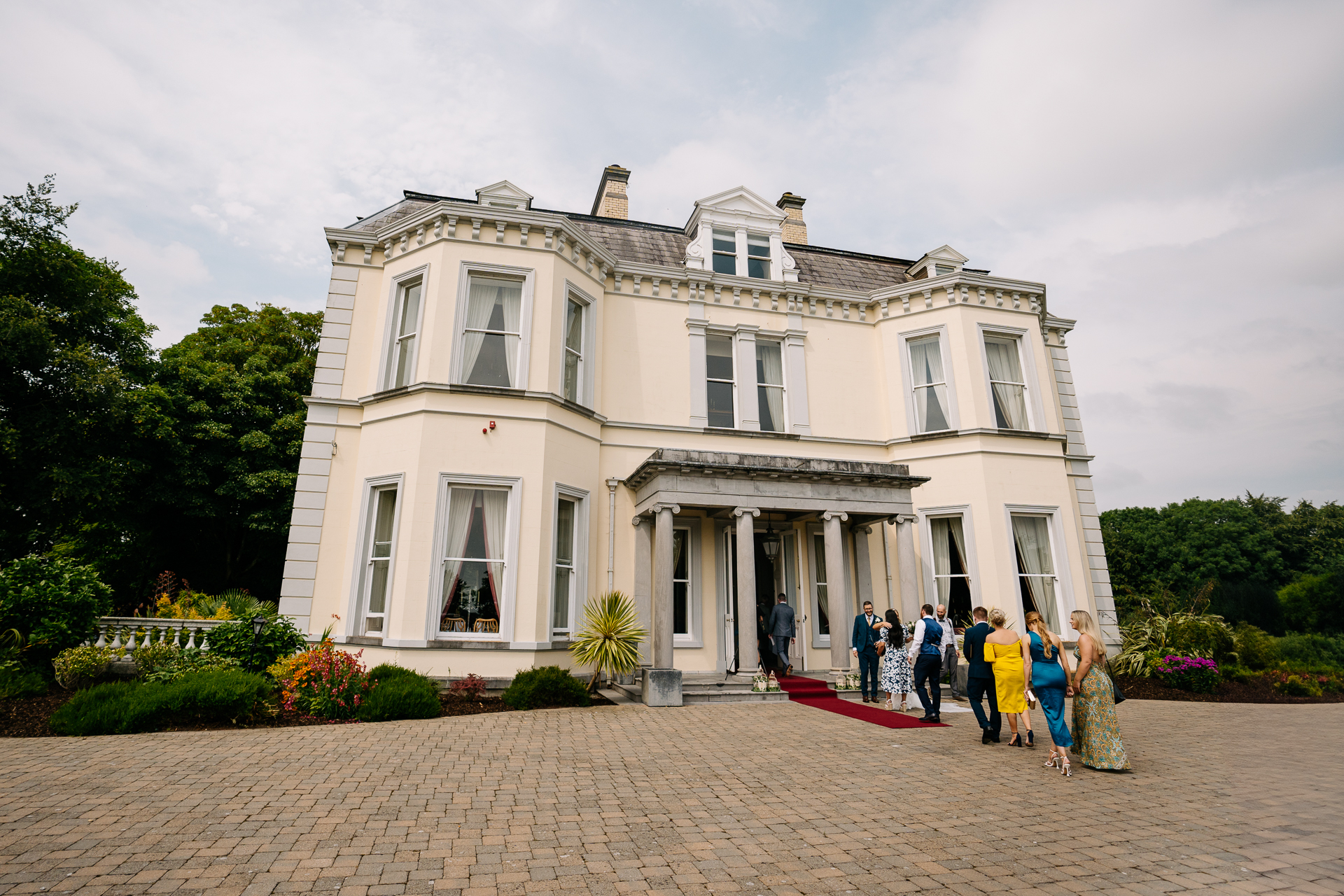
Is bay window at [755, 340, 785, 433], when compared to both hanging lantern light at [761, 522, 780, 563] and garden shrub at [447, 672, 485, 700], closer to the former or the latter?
hanging lantern light at [761, 522, 780, 563]

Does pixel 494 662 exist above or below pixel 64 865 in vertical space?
above

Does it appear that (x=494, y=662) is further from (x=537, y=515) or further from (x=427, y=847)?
(x=427, y=847)

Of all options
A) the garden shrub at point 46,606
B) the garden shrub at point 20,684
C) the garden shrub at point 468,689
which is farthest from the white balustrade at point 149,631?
the garden shrub at point 468,689

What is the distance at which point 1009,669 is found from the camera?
26.8 feet

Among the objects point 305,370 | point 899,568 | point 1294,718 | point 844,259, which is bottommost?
point 1294,718

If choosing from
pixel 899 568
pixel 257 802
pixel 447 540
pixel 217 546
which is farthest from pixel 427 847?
pixel 217 546

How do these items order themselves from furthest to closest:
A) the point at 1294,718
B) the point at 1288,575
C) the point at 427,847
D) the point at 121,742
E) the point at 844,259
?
the point at 1288,575
the point at 844,259
the point at 1294,718
the point at 121,742
the point at 427,847

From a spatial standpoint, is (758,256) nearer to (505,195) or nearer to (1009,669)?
(505,195)

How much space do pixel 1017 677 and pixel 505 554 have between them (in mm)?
8590

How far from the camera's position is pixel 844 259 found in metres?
18.8

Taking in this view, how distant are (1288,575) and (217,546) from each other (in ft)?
216

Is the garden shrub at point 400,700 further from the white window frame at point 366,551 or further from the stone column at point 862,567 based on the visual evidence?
the stone column at point 862,567

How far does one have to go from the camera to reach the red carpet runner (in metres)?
9.58

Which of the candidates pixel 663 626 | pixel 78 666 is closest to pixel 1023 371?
pixel 663 626
